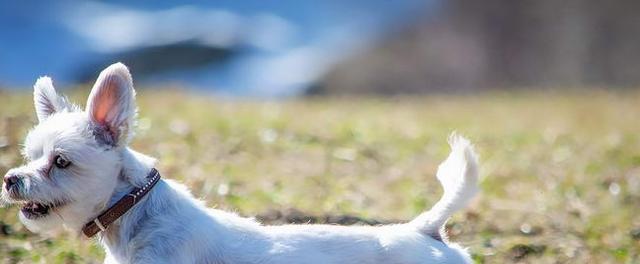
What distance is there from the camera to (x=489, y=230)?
7.16 meters

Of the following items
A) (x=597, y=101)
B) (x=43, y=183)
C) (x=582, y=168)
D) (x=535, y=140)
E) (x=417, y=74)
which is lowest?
(x=43, y=183)

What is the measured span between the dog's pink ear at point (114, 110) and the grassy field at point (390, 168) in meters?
2.11

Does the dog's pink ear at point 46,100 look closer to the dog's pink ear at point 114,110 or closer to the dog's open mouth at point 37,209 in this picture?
the dog's pink ear at point 114,110

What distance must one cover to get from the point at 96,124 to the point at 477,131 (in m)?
9.06

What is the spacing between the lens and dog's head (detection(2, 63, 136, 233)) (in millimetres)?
4023

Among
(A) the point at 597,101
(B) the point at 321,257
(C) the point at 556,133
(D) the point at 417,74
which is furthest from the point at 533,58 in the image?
(B) the point at 321,257

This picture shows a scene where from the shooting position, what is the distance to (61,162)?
4039 millimetres

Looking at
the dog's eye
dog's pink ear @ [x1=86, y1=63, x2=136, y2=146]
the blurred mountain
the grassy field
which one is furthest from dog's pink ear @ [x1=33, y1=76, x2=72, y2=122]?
the blurred mountain

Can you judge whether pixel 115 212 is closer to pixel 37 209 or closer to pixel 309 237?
pixel 37 209

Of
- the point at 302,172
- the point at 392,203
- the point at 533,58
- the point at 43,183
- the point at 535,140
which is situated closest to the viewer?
the point at 43,183

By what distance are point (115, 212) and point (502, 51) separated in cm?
2270

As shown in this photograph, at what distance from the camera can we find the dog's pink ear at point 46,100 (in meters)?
4.41

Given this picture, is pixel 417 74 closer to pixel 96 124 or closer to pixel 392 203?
pixel 392 203

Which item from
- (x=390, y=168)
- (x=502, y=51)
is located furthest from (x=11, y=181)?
(x=502, y=51)
